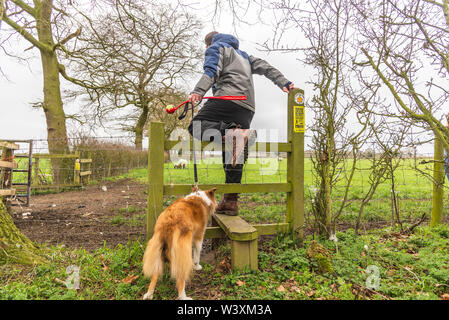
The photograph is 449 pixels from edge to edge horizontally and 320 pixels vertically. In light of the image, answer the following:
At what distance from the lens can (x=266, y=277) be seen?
8.73ft

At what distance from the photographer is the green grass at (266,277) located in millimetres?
2348

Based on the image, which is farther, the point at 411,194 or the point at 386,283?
the point at 411,194

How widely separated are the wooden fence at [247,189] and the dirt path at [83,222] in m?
1.24

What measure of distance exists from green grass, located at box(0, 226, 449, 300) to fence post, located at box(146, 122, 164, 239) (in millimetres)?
422

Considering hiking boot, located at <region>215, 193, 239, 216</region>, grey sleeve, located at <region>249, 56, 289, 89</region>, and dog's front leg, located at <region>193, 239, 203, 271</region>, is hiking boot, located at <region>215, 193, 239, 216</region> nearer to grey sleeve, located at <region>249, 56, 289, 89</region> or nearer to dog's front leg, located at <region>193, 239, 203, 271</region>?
A: dog's front leg, located at <region>193, 239, 203, 271</region>

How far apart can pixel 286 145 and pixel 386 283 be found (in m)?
1.92

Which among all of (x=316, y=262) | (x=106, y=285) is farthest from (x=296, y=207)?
(x=106, y=285)

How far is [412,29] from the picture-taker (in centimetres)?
315

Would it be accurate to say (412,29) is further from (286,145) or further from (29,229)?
(29,229)

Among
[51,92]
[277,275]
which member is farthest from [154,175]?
[51,92]

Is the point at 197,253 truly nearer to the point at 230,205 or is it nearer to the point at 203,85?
the point at 230,205
